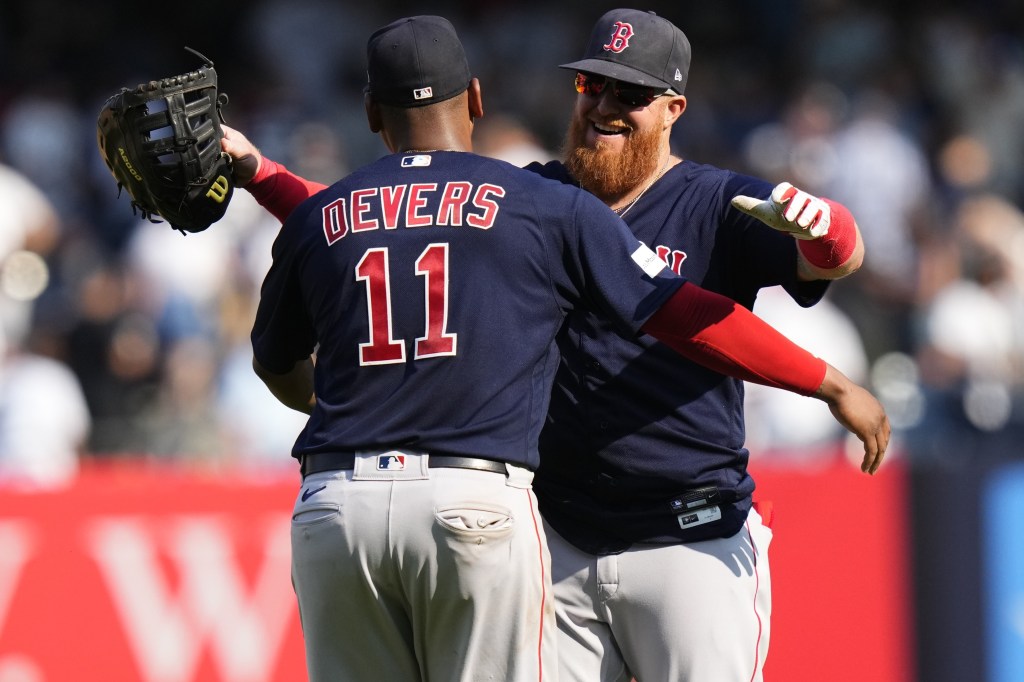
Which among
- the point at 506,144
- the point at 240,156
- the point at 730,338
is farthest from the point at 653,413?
the point at 506,144

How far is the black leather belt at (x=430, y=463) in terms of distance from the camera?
358 cm

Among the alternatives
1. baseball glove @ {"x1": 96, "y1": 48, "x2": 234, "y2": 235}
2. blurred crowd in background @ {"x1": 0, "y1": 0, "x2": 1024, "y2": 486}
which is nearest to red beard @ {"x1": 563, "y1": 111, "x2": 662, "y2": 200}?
baseball glove @ {"x1": 96, "y1": 48, "x2": 234, "y2": 235}

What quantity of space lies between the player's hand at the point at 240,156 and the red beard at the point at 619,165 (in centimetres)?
97

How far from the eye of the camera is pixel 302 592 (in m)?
3.69

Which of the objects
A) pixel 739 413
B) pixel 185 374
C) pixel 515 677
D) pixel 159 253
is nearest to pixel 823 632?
pixel 739 413

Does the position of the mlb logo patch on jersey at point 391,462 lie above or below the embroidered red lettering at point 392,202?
below

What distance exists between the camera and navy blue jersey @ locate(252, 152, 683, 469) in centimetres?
360

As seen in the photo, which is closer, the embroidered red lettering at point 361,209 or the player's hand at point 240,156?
the embroidered red lettering at point 361,209

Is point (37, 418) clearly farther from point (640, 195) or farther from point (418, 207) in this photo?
point (418, 207)

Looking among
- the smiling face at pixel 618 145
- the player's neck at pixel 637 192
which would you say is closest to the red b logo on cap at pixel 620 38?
the smiling face at pixel 618 145

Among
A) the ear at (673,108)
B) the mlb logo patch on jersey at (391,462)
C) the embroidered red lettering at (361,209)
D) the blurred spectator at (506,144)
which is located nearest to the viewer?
the mlb logo patch on jersey at (391,462)

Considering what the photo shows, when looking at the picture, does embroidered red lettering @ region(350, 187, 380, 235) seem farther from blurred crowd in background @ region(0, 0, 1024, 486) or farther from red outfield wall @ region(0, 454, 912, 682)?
blurred crowd in background @ region(0, 0, 1024, 486)

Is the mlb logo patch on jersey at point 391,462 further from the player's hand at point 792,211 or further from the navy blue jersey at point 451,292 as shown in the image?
the player's hand at point 792,211

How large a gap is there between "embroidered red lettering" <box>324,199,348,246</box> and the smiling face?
89 centimetres
